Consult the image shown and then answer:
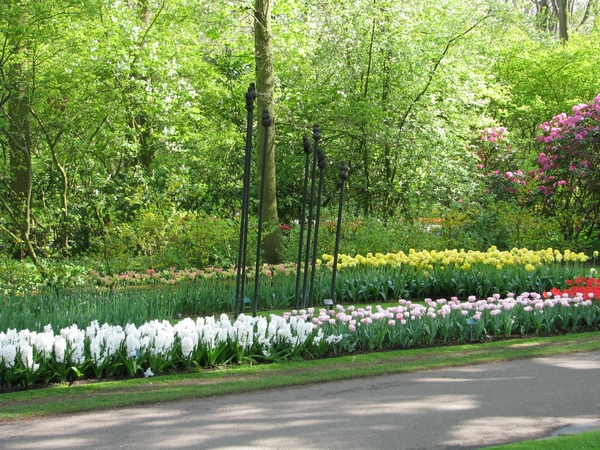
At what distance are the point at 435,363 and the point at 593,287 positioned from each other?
2864mm

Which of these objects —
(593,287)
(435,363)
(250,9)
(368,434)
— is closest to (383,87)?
(250,9)

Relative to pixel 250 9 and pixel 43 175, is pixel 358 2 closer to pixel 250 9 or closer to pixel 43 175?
pixel 250 9

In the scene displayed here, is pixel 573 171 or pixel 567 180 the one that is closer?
pixel 573 171

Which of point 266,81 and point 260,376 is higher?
point 266,81

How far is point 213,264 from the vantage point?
34.5 ft

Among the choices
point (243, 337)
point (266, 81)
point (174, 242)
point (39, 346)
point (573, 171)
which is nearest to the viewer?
point (39, 346)

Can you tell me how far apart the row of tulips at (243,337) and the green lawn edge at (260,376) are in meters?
0.14

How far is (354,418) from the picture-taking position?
4.32 m

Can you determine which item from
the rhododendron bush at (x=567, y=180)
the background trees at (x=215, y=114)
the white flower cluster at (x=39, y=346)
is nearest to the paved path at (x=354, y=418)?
the white flower cluster at (x=39, y=346)

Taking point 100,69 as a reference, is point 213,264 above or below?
below

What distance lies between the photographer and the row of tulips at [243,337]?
4.89 meters

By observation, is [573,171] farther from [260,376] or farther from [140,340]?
[140,340]

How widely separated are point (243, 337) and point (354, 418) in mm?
1468

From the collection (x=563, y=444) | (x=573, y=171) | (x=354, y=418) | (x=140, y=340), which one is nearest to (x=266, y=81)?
(x=573, y=171)
